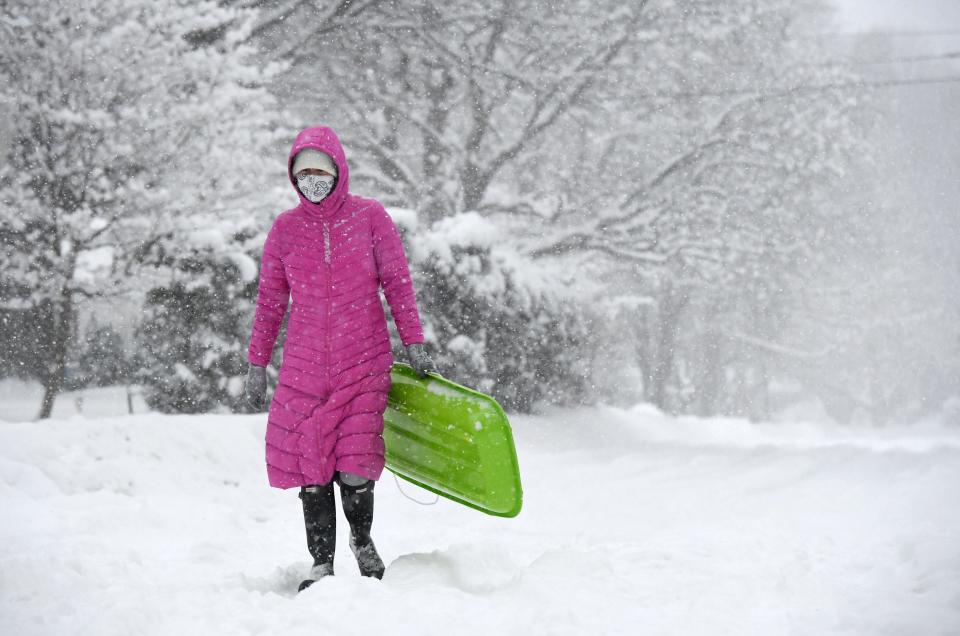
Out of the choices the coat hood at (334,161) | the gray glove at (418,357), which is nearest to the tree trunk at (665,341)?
the gray glove at (418,357)

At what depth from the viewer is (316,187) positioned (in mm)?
3236

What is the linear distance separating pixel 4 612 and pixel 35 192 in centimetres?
674

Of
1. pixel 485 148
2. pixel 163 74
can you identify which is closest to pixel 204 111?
pixel 163 74

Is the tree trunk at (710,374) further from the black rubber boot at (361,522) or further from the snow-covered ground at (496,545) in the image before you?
the black rubber boot at (361,522)

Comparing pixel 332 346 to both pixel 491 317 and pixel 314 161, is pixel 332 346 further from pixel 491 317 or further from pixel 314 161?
pixel 491 317

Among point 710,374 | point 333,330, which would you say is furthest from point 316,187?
point 710,374

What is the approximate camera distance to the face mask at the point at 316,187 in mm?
3234

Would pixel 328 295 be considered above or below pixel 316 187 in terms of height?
below

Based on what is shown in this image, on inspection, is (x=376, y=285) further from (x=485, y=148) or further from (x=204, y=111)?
(x=485, y=148)

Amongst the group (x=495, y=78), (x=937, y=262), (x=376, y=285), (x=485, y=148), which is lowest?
(x=937, y=262)

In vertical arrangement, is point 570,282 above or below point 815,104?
below

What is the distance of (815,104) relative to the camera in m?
14.4

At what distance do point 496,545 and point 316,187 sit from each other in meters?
1.58

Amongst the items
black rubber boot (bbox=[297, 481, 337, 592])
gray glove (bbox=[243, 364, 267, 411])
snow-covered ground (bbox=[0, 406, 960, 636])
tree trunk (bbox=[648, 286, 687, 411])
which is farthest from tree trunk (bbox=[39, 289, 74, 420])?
tree trunk (bbox=[648, 286, 687, 411])
